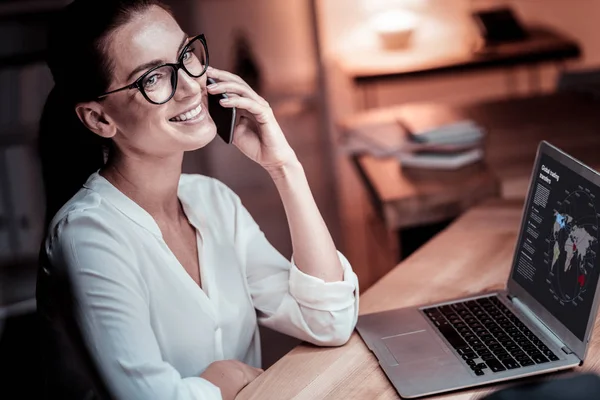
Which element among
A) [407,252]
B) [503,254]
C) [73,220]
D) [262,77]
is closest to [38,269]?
[73,220]

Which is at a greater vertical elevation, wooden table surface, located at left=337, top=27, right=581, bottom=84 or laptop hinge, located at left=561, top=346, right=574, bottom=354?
laptop hinge, located at left=561, top=346, right=574, bottom=354

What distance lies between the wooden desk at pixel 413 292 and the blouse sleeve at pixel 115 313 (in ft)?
0.41

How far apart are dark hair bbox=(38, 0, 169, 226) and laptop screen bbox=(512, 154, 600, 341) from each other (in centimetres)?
71

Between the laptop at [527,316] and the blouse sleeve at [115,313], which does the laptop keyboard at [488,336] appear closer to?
the laptop at [527,316]

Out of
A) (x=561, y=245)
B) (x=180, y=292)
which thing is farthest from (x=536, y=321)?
(x=180, y=292)

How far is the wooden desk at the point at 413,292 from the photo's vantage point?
4.34 feet

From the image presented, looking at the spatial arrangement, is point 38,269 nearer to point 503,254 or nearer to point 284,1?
point 503,254

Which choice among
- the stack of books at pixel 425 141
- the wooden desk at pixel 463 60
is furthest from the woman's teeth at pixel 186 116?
the wooden desk at pixel 463 60

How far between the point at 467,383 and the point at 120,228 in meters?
0.59

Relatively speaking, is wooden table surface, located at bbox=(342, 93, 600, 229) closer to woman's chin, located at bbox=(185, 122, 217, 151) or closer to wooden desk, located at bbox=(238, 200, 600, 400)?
wooden desk, located at bbox=(238, 200, 600, 400)

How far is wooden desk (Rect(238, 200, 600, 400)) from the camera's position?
1.32 meters

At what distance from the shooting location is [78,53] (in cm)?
135

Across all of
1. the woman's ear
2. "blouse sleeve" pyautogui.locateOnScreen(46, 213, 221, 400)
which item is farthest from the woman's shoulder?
the woman's ear

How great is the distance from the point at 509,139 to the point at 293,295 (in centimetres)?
125
